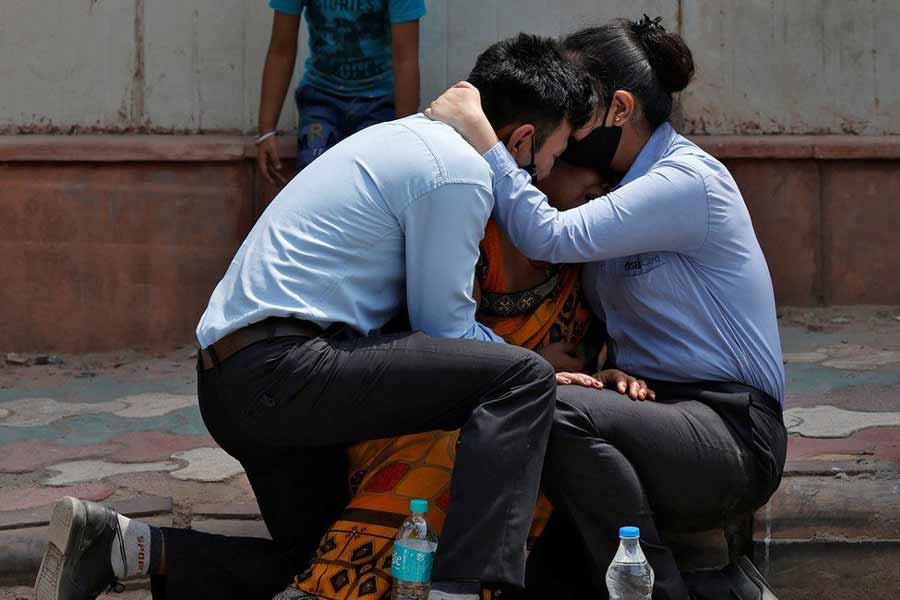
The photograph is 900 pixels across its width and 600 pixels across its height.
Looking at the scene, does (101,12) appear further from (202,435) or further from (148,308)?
(202,435)

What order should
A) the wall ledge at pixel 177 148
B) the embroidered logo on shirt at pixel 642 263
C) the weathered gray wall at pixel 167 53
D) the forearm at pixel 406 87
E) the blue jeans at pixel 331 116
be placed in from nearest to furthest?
the embroidered logo on shirt at pixel 642 263
the forearm at pixel 406 87
the blue jeans at pixel 331 116
the wall ledge at pixel 177 148
the weathered gray wall at pixel 167 53

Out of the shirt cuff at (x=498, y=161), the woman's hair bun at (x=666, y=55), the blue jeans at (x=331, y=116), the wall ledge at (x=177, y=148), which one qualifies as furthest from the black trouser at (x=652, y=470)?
the wall ledge at (x=177, y=148)

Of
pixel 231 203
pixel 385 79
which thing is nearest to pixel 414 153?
pixel 385 79

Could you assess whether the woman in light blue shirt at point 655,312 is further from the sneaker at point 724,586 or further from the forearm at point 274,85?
the forearm at point 274,85

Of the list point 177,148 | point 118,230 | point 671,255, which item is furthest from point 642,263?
point 118,230

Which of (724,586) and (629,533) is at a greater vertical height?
(629,533)

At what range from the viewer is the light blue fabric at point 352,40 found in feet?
18.7

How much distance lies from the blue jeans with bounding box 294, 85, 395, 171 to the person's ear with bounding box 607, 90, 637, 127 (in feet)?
7.50

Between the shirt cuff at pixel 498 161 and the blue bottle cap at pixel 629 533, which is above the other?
the shirt cuff at pixel 498 161

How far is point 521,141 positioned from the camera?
3.55 metres

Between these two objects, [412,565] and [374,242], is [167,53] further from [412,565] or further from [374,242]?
[412,565]

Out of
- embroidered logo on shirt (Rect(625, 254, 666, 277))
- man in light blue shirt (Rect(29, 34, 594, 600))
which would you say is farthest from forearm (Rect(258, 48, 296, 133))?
embroidered logo on shirt (Rect(625, 254, 666, 277))

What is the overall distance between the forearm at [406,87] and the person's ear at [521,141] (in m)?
2.21

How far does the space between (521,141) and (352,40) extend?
7.80 feet
